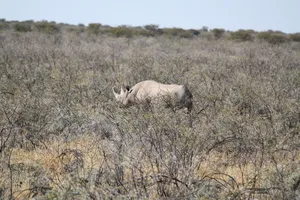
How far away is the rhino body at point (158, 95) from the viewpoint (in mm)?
7797

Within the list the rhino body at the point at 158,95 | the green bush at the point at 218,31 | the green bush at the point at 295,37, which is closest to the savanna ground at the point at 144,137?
the rhino body at the point at 158,95

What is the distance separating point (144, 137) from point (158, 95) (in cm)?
179

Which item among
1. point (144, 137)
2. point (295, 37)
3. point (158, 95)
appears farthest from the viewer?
point (295, 37)

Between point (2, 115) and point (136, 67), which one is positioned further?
point (136, 67)

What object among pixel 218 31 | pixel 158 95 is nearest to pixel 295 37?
pixel 218 31

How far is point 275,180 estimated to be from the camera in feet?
13.3

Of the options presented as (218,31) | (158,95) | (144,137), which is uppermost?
(218,31)

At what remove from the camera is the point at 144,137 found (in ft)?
20.2

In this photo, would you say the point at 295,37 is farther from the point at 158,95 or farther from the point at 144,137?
the point at 144,137

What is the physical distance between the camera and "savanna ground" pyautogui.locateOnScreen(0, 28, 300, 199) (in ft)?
13.3

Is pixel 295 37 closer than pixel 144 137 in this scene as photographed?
No

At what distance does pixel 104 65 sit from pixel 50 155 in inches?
373

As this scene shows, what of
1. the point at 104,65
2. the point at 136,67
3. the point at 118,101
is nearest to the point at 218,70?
the point at 136,67

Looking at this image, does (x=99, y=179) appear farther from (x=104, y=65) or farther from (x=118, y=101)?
(x=104, y=65)
